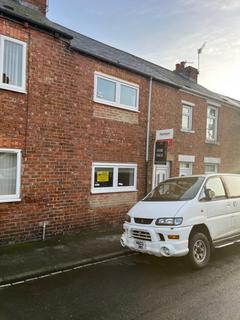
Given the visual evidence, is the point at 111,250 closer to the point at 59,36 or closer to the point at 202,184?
the point at 202,184

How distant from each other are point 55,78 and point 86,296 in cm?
600

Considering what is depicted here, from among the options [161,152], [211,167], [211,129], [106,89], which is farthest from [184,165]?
[106,89]

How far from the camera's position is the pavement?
20.2 ft

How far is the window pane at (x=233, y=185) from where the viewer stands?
819 centimetres

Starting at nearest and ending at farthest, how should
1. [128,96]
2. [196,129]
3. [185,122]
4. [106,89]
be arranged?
1. [106,89]
2. [128,96]
3. [185,122]
4. [196,129]

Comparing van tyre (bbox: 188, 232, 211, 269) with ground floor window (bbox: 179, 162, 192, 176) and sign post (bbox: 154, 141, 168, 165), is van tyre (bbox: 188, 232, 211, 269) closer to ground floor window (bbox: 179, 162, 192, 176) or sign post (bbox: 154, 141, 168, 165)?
sign post (bbox: 154, 141, 168, 165)

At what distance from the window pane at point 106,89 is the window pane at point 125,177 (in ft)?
7.97

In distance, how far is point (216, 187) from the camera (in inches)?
307

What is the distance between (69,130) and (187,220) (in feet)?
14.7

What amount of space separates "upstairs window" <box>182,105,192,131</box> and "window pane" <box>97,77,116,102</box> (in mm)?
4665

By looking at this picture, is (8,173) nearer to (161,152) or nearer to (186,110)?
(161,152)

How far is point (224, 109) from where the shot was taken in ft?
56.7

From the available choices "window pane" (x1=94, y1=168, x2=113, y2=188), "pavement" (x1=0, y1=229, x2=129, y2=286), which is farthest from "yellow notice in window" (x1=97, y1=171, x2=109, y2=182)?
"pavement" (x1=0, y1=229, x2=129, y2=286)

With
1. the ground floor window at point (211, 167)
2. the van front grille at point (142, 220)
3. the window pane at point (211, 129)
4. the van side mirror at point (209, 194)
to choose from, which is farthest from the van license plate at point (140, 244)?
the window pane at point (211, 129)
